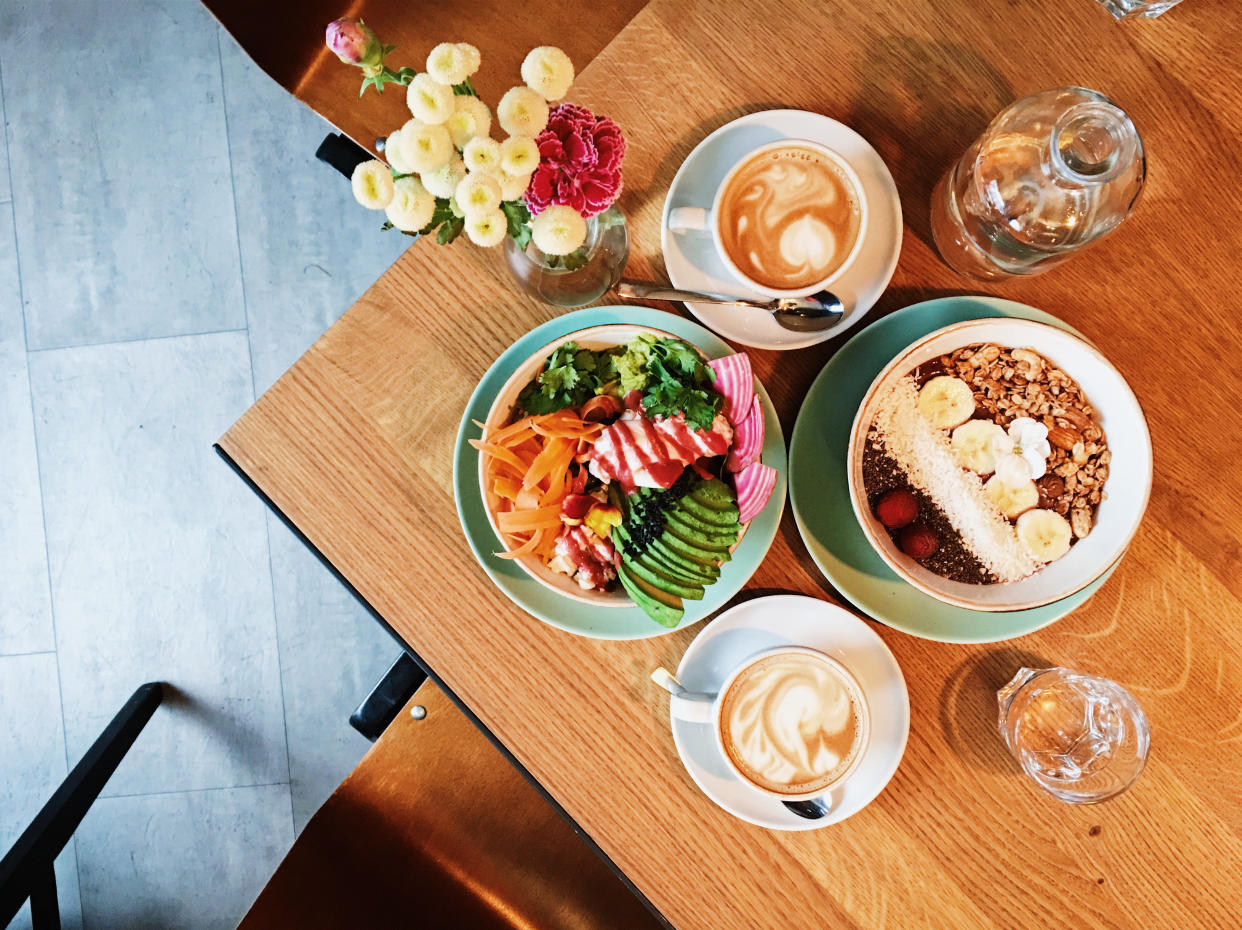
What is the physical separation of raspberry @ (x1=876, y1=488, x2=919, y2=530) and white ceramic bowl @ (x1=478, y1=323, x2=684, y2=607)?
1.05 ft

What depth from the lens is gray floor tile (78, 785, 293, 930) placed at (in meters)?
2.05

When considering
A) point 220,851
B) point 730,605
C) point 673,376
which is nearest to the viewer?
point 673,376

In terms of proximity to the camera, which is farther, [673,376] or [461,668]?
[461,668]

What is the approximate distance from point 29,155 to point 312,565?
4.08 feet

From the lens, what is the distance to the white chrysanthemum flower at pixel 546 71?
0.72 m

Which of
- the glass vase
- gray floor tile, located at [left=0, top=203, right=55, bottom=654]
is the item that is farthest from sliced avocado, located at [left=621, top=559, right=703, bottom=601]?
gray floor tile, located at [left=0, top=203, right=55, bottom=654]

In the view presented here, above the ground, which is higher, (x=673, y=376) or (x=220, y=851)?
(x=673, y=376)

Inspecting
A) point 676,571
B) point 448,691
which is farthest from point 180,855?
point 676,571

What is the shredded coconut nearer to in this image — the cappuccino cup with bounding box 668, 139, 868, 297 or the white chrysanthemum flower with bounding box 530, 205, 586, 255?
the cappuccino cup with bounding box 668, 139, 868, 297

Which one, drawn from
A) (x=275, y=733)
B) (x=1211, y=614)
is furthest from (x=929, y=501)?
(x=275, y=733)

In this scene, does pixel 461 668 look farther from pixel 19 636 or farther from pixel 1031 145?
pixel 19 636

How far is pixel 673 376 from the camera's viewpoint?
973 mm

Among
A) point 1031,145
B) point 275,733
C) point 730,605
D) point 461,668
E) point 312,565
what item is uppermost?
point 1031,145

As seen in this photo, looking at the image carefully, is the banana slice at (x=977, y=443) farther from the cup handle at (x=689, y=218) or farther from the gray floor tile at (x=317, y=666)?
the gray floor tile at (x=317, y=666)
